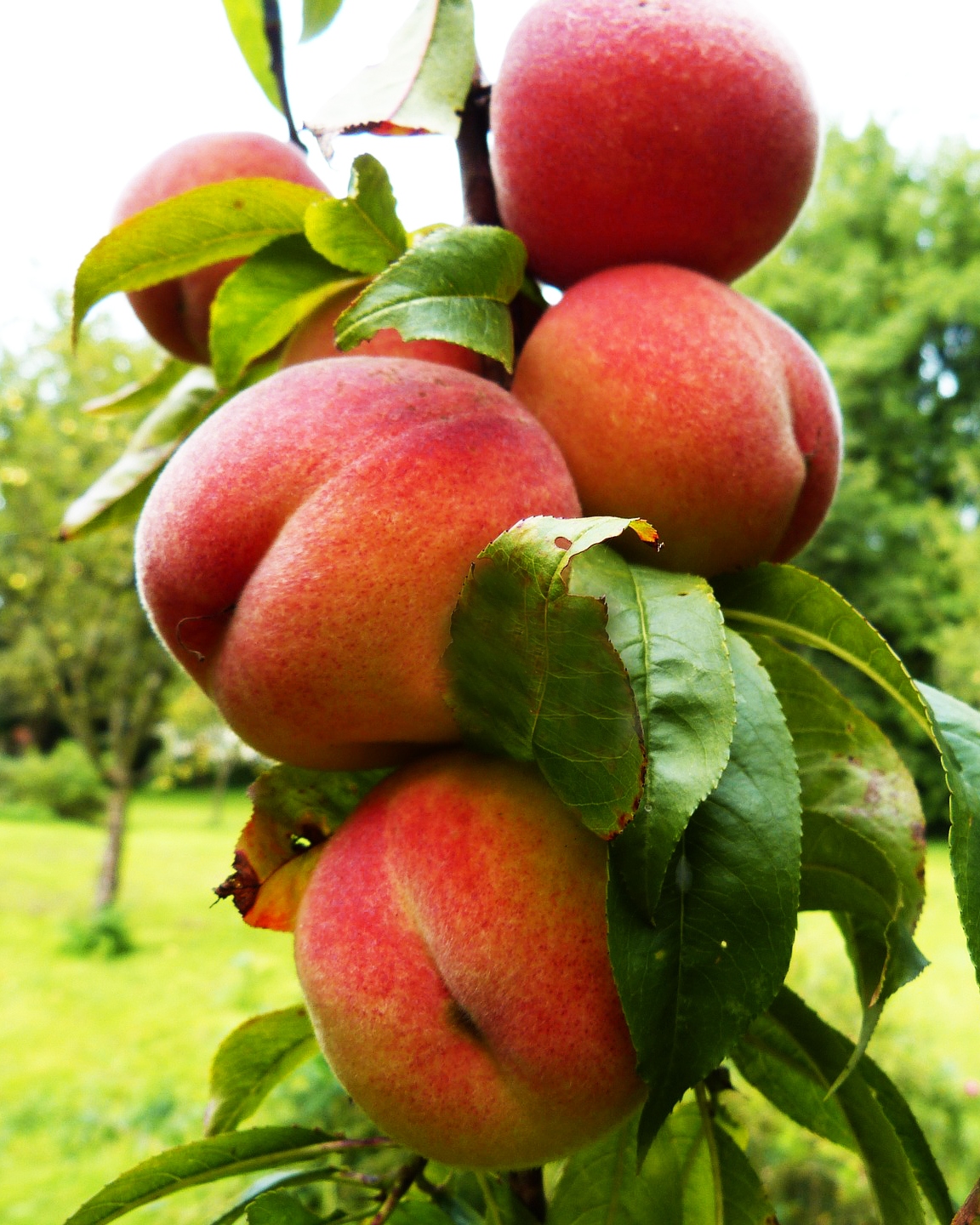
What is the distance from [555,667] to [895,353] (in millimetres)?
13645

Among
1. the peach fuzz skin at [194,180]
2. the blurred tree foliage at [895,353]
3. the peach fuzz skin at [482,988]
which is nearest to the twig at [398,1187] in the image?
the peach fuzz skin at [482,988]

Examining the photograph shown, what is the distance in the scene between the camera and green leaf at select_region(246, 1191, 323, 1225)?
578mm

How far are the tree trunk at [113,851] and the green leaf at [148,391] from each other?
7104 millimetres

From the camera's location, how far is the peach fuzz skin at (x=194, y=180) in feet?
2.44

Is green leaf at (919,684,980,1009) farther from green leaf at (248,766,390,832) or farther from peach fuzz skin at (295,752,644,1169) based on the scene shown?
green leaf at (248,766,390,832)

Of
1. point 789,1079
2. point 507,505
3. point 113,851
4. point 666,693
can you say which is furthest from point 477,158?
point 113,851

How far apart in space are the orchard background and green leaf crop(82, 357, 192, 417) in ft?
6.98

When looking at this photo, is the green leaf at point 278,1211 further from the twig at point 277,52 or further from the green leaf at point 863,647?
the twig at point 277,52

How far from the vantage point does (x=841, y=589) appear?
484 inches

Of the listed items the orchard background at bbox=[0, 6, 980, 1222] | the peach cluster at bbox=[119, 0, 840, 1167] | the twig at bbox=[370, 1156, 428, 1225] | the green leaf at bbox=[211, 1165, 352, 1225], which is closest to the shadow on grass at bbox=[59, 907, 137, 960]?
the orchard background at bbox=[0, 6, 980, 1222]

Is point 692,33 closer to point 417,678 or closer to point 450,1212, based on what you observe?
point 417,678

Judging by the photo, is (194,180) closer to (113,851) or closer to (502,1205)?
(502,1205)

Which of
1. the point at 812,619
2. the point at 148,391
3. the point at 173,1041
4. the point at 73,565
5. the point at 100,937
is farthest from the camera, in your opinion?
the point at 73,565

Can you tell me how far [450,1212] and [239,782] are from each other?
62.2 ft
